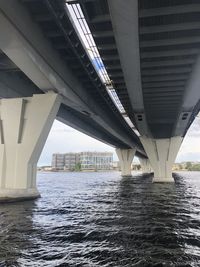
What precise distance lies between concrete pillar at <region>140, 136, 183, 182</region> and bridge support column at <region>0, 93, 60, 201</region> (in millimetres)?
32573

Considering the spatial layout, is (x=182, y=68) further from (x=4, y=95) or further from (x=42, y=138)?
(x=4, y=95)

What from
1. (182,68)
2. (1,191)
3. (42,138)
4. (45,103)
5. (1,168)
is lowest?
(1,191)

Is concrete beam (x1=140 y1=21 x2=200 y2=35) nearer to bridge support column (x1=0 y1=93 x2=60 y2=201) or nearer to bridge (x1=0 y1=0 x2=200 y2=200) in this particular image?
bridge (x1=0 y1=0 x2=200 y2=200)

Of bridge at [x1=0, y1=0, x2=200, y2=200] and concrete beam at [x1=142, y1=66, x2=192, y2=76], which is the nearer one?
bridge at [x1=0, y1=0, x2=200, y2=200]

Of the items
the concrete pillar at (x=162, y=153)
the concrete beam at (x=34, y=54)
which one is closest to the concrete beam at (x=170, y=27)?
the concrete beam at (x=34, y=54)

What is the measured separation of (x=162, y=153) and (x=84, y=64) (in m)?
38.7

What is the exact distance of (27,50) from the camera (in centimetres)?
1466

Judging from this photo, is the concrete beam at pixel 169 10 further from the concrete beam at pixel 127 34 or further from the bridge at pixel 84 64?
the concrete beam at pixel 127 34

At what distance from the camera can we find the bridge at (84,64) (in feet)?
40.4

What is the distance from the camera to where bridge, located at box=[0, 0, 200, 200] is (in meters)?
12.3

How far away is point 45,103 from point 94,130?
29.0 meters

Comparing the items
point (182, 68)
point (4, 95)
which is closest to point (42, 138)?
point (4, 95)

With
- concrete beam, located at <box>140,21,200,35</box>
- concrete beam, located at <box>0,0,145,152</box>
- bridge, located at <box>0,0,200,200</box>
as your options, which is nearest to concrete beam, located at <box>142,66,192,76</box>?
bridge, located at <box>0,0,200,200</box>

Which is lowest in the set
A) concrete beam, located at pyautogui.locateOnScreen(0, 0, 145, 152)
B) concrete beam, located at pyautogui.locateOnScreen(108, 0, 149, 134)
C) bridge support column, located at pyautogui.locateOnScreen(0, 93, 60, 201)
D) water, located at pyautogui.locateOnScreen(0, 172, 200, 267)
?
water, located at pyautogui.locateOnScreen(0, 172, 200, 267)
